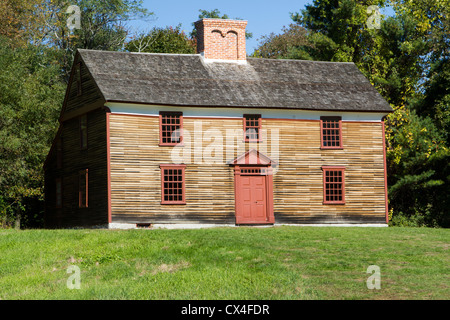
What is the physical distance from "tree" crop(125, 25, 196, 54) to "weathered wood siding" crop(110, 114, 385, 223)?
2671cm

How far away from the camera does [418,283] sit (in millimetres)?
16969

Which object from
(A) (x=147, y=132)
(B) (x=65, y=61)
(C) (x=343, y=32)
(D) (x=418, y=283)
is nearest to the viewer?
(D) (x=418, y=283)

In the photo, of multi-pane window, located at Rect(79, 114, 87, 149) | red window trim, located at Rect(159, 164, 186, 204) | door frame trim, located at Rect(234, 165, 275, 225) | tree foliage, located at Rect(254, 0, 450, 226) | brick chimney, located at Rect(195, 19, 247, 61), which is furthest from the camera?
tree foliage, located at Rect(254, 0, 450, 226)

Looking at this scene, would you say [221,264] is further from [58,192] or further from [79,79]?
[58,192]

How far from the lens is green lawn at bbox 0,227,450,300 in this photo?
16.3 meters

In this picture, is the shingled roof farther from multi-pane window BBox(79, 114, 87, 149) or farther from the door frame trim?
the door frame trim

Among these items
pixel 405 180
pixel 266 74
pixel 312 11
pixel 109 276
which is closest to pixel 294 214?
pixel 266 74

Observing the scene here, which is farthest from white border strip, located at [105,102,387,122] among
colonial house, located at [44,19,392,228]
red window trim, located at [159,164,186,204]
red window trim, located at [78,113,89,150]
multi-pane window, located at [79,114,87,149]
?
multi-pane window, located at [79,114,87,149]

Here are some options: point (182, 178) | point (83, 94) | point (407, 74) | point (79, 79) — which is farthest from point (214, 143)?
point (407, 74)

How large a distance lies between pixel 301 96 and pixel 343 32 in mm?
15556

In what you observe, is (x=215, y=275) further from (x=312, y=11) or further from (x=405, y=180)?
(x=312, y=11)

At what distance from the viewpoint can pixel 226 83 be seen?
3281 centimetres

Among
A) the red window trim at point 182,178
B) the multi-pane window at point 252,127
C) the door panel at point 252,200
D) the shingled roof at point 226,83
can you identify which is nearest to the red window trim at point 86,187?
the red window trim at point 182,178

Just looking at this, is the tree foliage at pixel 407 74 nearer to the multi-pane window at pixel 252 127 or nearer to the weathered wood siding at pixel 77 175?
the multi-pane window at pixel 252 127
